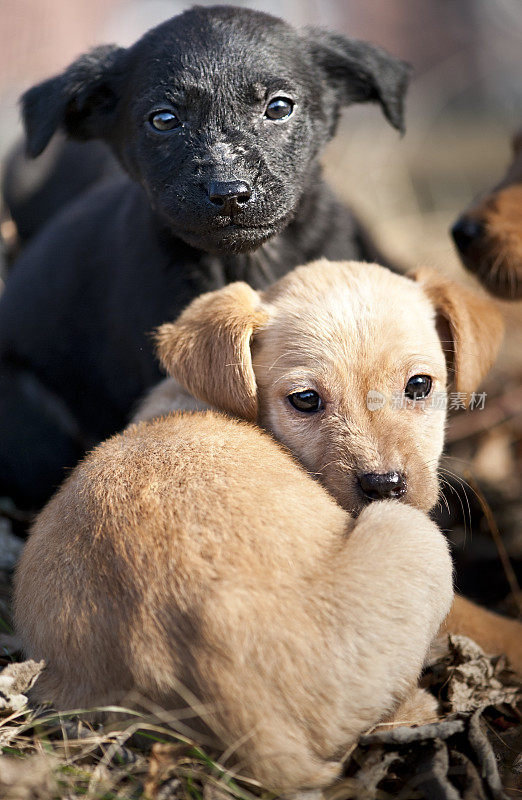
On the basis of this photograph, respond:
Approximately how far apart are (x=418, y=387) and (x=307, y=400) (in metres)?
0.44

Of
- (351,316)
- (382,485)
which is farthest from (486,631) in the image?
(351,316)

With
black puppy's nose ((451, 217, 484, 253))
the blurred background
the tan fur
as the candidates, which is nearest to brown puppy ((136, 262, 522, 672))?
the tan fur

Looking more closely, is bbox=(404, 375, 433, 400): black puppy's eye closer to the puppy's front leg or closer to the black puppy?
the puppy's front leg

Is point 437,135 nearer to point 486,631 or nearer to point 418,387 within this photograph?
point 418,387

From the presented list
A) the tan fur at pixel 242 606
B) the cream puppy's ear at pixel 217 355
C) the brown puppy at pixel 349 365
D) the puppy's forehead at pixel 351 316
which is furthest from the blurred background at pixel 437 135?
the tan fur at pixel 242 606

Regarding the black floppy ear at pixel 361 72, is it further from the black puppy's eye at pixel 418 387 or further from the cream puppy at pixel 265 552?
the black puppy's eye at pixel 418 387

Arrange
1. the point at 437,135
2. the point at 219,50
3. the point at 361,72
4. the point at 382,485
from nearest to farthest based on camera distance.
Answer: the point at 382,485 → the point at 219,50 → the point at 361,72 → the point at 437,135

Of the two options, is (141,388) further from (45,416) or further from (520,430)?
(520,430)

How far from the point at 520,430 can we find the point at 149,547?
11.5 feet

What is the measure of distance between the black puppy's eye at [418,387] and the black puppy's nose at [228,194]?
977 mm

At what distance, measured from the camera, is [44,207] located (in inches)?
231

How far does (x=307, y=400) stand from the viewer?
3.07 meters

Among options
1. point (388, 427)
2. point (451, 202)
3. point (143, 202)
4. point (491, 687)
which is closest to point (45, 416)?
point (143, 202)

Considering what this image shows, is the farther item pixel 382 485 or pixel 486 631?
pixel 486 631
